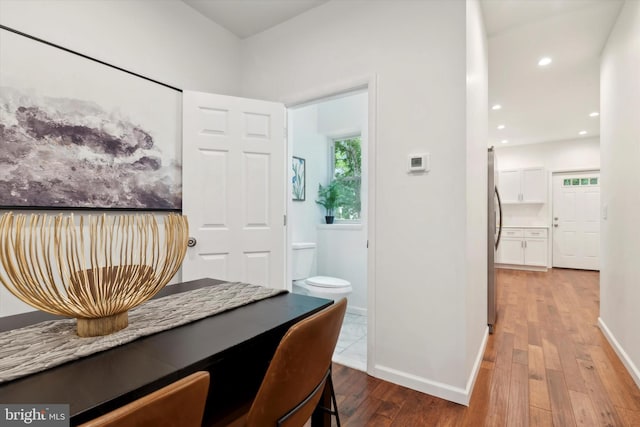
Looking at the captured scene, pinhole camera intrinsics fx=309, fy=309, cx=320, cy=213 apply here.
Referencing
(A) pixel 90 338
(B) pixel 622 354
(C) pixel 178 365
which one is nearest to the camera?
(C) pixel 178 365

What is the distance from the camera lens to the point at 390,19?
207 centimetres

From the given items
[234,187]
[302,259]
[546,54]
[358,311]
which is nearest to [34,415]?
[234,187]

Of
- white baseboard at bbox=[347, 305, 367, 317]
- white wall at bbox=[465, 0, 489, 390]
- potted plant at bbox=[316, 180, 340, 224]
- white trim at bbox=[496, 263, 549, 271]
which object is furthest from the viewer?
white trim at bbox=[496, 263, 549, 271]

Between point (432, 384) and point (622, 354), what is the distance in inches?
63.8

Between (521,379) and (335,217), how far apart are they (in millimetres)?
2503

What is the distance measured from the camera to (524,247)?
6.55 metres

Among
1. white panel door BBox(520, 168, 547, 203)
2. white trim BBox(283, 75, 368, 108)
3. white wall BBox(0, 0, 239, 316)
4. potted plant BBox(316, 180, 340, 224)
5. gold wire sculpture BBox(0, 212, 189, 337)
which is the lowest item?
gold wire sculpture BBox(0, 212, 189, 337)

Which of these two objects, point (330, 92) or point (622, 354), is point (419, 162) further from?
point (622, 354)

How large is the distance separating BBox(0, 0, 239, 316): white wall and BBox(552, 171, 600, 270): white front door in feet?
22.9

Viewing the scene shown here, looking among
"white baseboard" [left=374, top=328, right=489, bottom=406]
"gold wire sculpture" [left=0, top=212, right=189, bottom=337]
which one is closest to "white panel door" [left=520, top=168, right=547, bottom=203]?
"white baseboard" [left=374, top=328, right=489, bottom=406]

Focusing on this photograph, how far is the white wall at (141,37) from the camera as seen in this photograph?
5.54 ft

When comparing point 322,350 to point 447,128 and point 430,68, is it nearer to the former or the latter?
point 447,128

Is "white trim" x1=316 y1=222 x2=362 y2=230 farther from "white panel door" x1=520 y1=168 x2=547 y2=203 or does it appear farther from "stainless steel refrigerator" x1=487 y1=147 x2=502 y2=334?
"white panel door" x1=520 y1=168 x2=547 y2=203

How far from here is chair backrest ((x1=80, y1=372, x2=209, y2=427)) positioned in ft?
1.51
